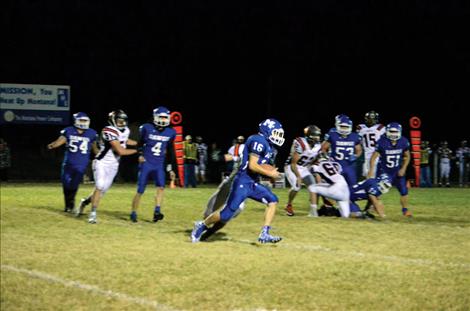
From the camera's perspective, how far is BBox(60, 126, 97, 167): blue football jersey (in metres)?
13.5

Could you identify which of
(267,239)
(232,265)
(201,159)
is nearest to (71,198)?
(267,239)

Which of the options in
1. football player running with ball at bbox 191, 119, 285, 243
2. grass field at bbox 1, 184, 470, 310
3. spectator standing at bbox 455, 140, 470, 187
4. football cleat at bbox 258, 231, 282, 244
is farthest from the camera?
spectator standing at bbox 455, 140, 470, 187

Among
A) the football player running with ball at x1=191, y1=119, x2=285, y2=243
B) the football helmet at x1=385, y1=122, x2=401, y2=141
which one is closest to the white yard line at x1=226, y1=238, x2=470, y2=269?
the football player running with ball at x1=191, y1=119, x2=285, y2=243

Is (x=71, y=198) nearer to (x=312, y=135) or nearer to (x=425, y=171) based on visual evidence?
(x=312, y=135)

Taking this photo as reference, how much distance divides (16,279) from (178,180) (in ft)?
63.3

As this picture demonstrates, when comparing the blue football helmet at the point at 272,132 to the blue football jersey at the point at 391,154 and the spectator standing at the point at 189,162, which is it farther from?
the spectator standing at the point at 189,162

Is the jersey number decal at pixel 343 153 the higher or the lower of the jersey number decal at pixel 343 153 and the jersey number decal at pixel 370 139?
the lower

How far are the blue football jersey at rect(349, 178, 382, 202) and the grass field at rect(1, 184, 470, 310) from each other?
700 mm

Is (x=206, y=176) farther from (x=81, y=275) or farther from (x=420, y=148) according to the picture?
(x=81, y=275)

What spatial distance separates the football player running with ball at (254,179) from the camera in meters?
9.57

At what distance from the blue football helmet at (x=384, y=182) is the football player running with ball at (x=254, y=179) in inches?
179

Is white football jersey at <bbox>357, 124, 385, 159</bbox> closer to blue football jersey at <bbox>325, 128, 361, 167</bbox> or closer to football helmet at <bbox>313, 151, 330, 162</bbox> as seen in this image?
blue football jersey at <bbox>325, 128, 361, 167</bbox>

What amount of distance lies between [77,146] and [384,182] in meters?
5.81

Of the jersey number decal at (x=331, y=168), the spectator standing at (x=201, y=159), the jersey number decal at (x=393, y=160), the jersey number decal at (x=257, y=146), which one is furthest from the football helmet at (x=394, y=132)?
the spectator standing at (x=201, y=159)
